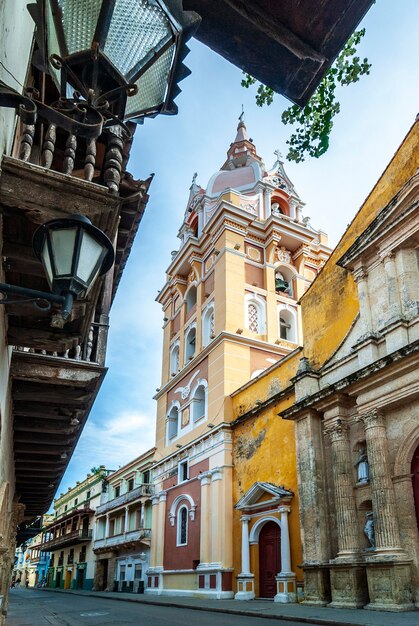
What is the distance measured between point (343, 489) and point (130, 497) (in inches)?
773

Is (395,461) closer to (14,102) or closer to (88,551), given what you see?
(14,102)

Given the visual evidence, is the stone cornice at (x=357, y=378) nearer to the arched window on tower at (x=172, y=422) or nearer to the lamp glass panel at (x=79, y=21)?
the lamp glass panel at (x=79, y=21)

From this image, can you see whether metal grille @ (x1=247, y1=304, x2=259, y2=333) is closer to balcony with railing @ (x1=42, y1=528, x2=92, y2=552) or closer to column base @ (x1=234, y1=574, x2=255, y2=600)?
column base @ (x1=234, y1=574, x2=255, y2=600)

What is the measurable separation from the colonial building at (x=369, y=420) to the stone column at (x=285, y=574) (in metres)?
2.02

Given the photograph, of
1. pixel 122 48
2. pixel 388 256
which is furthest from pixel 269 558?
pixel 122 48

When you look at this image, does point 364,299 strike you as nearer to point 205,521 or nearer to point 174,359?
point 205,521

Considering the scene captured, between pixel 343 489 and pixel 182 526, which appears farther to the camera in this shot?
pixel 182 526

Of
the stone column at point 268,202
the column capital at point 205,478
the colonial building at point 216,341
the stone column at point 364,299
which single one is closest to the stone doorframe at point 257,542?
the colonial building at point 216,341

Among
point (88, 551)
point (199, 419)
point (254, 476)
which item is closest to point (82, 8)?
point (254, 476)

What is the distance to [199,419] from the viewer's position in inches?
842

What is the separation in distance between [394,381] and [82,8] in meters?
9.84

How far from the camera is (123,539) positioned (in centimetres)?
2888

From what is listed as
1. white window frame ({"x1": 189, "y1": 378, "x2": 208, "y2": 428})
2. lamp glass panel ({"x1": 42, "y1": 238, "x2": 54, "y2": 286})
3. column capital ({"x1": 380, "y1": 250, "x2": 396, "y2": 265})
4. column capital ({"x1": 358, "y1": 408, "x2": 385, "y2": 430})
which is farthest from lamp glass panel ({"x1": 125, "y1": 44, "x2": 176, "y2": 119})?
white window frame ({"x1": 189, "y1": 378, "x2": 208, "y2": 428})

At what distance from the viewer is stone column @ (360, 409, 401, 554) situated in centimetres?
992
